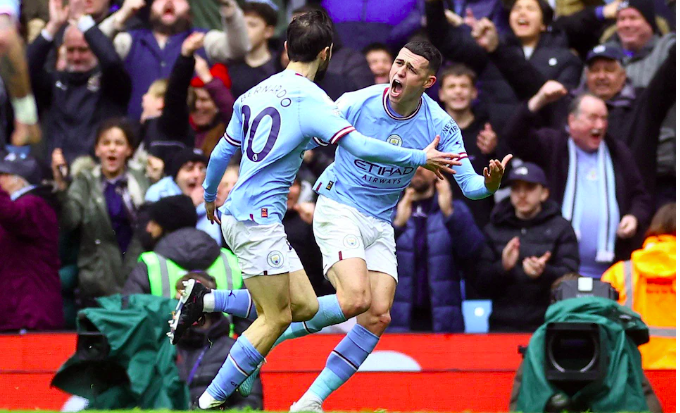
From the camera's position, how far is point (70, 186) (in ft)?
30.4

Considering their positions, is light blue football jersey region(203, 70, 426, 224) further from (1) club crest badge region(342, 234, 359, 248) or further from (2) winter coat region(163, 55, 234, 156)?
(2) winter coat region(163, 55, 234, 156)

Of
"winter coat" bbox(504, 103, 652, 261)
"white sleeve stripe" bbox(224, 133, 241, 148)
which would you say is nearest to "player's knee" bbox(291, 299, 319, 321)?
"white sleeve stripe" bbox(224, 133, 241, 148)

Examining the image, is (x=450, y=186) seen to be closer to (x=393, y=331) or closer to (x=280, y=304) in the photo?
(x=393, y=331)

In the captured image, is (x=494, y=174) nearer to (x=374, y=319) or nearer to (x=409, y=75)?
(x=409, y=75)

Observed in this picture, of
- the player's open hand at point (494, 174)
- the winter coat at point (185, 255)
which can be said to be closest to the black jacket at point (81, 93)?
the winter coat at point (185, 255)

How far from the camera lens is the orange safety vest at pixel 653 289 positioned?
8070mm

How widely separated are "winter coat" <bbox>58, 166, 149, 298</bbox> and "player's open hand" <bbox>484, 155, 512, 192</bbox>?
11.8ft

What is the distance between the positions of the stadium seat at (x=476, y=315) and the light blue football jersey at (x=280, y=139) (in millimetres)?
3084

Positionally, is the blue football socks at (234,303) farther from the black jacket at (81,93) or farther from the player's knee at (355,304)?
the black jacket at (81,93)

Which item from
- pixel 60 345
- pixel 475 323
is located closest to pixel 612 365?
pixel 475 323

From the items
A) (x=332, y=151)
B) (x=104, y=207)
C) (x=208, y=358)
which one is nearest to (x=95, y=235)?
Answer: (x=104, y=207)

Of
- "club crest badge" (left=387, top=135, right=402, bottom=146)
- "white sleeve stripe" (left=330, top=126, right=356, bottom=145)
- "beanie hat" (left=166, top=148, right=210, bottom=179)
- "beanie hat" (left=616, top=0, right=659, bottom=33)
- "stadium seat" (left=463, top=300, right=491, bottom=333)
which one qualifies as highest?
"beanie hat" (left=616, top=0, right=659, bottom=33)

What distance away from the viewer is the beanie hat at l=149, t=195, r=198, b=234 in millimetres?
8508

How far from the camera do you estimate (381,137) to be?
6.76m
